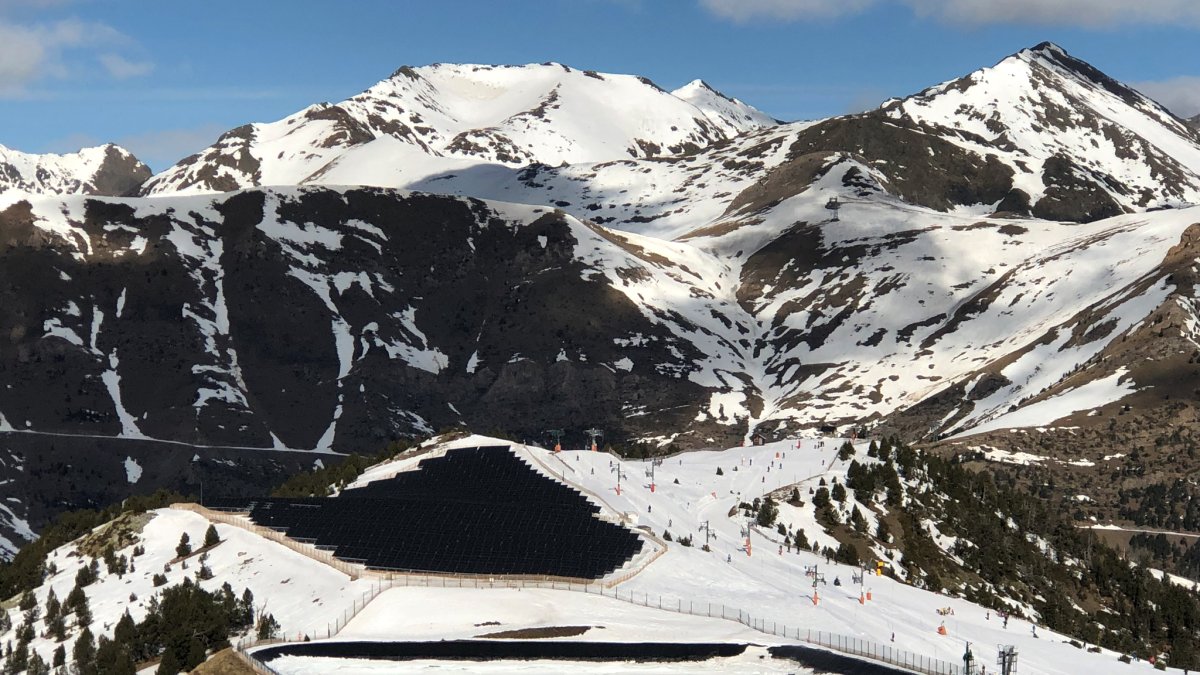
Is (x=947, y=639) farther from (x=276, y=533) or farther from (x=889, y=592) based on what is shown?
(x=276, y=533)

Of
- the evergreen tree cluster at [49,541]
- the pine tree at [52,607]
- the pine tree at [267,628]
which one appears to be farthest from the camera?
the evergreen tree cluster at [49,541]

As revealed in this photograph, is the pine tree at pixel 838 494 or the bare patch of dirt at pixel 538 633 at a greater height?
the pine tree at pixel 838 494

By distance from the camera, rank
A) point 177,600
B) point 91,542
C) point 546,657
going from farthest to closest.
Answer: point 91,542, point 177,600, point 546,657

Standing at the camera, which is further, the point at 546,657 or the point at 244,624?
the point at 244,624

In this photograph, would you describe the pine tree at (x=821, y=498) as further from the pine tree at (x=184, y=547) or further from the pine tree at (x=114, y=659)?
the pine tree at (x=114, y=659)

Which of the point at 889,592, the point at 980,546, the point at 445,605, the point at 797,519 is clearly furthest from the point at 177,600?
the point at 980,546

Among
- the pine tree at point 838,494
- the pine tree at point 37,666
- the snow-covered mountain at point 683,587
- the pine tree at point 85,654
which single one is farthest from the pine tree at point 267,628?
the pine tree at point 838,494

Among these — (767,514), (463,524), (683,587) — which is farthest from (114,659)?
(767,514)

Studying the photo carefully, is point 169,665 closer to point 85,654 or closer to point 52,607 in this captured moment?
point 85,654
